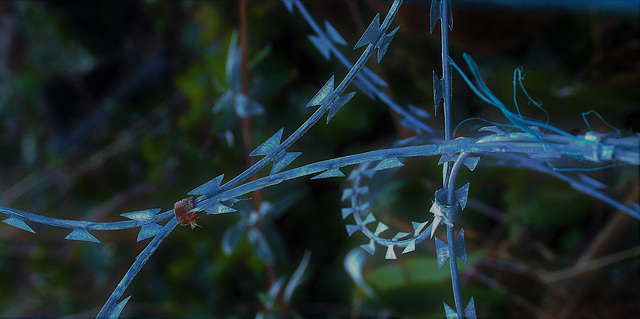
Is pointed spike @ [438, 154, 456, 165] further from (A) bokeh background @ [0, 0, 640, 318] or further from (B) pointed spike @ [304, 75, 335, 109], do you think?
(A) bokeh background @ [0, 0, 640, 318]

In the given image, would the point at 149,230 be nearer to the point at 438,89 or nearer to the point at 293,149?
the point at 438,89

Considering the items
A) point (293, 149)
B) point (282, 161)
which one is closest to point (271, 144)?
point (282, 161)

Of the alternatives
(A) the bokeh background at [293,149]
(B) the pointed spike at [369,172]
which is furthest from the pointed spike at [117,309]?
(A) the bokeh background at [293,149]

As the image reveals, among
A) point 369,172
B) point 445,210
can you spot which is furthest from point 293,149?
point 445,210

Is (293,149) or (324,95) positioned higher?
(293,149)

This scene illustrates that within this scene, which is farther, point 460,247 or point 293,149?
point 293,149

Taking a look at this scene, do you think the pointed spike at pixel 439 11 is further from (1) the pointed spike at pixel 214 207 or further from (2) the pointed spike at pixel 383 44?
(1) the pointed spike at pixel 214 207

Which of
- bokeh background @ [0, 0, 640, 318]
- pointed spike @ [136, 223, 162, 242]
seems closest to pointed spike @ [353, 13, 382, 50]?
pointed spike @ [136, 223, 162, 242]

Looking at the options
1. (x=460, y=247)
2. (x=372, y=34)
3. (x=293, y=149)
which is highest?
(x=293, y=149)
